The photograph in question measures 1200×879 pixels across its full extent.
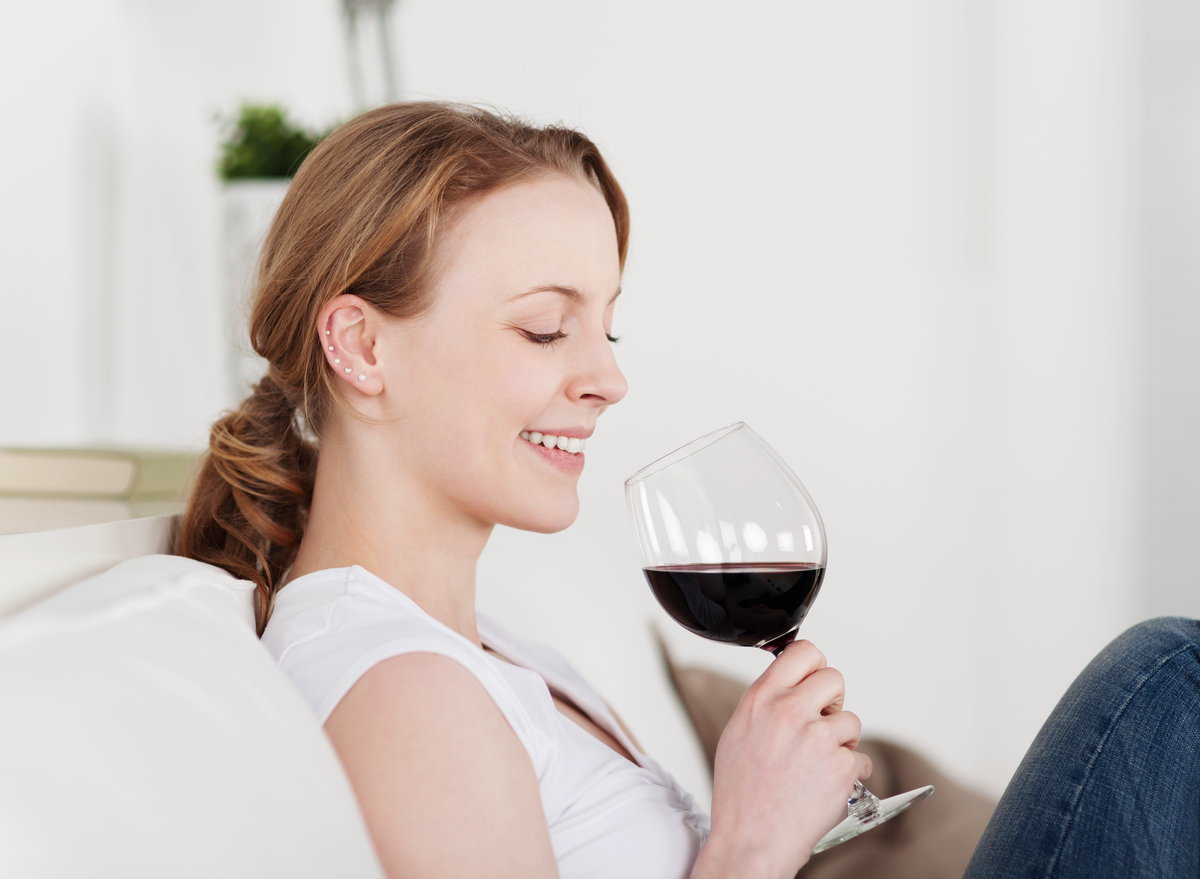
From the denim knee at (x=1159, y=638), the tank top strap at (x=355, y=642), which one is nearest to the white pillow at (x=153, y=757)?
the tank top strap at (x=355, y=642)

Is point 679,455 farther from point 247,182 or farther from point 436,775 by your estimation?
point 247,182

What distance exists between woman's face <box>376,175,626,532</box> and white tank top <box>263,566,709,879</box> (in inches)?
6.0

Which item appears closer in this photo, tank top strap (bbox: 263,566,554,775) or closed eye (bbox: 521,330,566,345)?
tank top strap (bbox: 263,566,554,775)

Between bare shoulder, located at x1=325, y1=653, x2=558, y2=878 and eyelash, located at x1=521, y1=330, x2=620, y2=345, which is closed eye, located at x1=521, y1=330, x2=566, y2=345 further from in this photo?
bare shoulder, located at x1=325, y1=653, x2=558, y2=878

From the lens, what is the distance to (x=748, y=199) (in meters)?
3.11

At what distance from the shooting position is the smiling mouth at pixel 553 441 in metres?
0.98

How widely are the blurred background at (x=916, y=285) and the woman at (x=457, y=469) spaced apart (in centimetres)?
186

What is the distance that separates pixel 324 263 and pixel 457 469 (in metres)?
0.26

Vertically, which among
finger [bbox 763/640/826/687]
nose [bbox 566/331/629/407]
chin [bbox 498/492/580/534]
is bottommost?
finger [bbox 763/640/826/687]

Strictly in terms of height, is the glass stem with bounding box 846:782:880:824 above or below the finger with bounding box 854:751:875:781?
below

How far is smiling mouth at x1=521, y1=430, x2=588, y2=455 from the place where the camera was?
979mm

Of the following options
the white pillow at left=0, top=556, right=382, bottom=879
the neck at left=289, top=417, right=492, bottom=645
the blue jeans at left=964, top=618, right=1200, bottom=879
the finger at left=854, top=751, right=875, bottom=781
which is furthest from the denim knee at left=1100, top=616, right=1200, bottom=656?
the white pillow at left=0, top=556, right=382, bottom=879

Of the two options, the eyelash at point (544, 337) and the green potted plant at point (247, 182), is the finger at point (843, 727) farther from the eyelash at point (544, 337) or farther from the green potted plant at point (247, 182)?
the green potted plant at point (247, 182)

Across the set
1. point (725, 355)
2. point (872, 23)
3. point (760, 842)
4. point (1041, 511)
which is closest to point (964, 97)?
point (872, 23)
